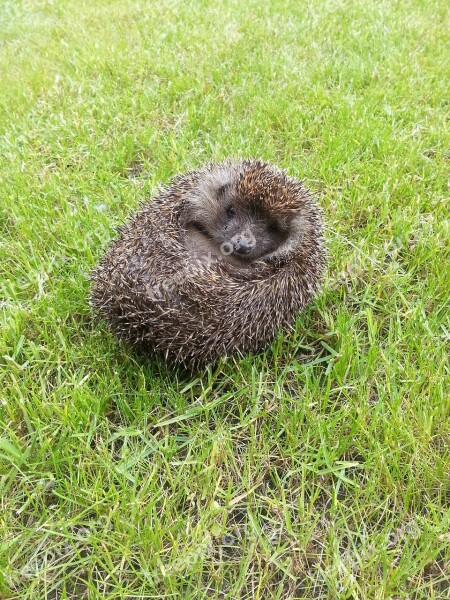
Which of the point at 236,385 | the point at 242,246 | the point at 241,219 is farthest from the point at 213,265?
the point at 236,385

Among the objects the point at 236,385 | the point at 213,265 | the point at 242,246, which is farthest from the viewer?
the point at 242,246

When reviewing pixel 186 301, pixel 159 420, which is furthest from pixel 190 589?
pixel 186 301

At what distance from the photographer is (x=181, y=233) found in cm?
278

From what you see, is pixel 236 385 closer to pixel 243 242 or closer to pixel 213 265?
pixel 213 265

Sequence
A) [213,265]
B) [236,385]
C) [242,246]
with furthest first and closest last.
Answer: [242,246], [213,265], [236,385]

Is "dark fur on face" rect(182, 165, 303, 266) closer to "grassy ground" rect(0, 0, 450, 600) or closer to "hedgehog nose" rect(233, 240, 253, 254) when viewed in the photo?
"hedgehog nose" rect(233, 240, 253, 254)

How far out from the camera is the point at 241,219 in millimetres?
3041

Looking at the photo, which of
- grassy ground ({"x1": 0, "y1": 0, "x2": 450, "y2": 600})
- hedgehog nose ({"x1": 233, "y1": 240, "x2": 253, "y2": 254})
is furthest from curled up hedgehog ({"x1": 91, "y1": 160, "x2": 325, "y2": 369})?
grassy ground ({"x1": 0, "y1": 0, "x2": 450, "y2": 600})

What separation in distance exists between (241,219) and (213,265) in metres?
0.52

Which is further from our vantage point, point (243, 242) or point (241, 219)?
point (241, 219)

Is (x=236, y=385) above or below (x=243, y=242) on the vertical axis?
below

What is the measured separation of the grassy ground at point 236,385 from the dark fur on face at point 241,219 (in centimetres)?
41

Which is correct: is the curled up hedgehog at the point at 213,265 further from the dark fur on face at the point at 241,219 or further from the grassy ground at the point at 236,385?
the grassy ground at the point at 236,385

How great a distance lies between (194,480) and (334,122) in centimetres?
328
